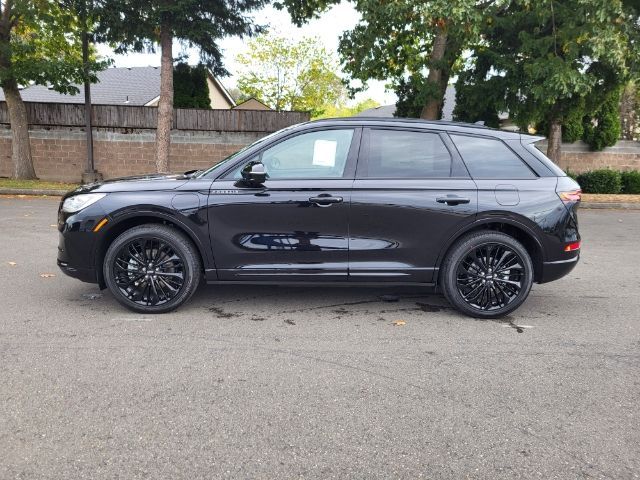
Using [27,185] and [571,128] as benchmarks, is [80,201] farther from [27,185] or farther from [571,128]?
[571,128]

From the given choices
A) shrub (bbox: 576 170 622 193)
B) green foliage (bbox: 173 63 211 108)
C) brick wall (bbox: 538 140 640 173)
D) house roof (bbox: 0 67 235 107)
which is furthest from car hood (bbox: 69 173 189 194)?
house roof (bbox: 0 67 235 107)

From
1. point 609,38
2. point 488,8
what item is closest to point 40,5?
point 488,8

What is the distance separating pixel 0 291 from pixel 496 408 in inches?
191

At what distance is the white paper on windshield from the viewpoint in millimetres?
4586

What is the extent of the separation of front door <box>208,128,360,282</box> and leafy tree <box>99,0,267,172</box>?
1165cm

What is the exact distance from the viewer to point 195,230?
4.46m

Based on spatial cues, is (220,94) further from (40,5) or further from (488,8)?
(488,8)

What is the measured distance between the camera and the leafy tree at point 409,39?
35.5 feet

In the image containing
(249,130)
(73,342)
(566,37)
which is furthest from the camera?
(249,130)

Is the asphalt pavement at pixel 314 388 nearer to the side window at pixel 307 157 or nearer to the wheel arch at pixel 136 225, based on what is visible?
the wheel arch at pixel 136 225

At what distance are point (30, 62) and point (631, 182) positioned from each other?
19596 millimetres

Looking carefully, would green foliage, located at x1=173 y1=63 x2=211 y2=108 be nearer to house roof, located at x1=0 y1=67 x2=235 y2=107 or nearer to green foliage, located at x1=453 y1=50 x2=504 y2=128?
green foliage, located at x1=453 y1=50 x2=504 y2=128

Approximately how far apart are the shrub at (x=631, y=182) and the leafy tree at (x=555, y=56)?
2619 mm

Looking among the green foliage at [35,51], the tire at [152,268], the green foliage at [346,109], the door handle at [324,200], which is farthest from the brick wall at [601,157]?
the green foliage at [346,109]
